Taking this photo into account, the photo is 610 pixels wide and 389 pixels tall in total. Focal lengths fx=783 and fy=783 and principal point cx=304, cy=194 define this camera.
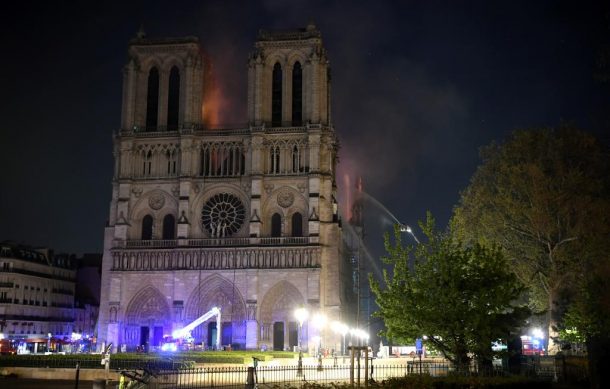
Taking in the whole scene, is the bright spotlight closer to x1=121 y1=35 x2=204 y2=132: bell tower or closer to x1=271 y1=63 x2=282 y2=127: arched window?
x1=271 y1=63 x2=282 y2=127: arched window

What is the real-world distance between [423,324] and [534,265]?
18687 mm

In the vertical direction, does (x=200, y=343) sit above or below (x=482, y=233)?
below

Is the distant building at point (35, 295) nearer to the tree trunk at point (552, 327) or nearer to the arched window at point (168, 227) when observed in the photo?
the arched window at point (168, 227)

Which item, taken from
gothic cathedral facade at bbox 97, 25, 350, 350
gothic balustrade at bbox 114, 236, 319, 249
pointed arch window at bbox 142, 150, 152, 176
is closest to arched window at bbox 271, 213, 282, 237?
gothic cathedral facade at bbox 97, 25, 350, 350

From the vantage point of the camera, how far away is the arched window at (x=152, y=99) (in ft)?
236

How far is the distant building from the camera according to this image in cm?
7275

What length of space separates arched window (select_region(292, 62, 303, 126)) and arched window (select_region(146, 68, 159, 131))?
41.4ft

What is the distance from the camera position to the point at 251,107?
228ft

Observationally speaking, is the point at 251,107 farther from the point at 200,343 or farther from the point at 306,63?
the point at 200,343

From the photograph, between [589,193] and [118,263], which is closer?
[589,193]

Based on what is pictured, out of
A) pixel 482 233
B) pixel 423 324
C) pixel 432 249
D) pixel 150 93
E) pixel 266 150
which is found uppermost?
pixel 150 93

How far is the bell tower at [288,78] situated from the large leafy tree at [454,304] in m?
41.0

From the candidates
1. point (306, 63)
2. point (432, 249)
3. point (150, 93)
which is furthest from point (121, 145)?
point (432, 249)

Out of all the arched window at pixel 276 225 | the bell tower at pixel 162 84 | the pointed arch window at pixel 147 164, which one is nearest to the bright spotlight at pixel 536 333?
the arched window at pixel 276 225
